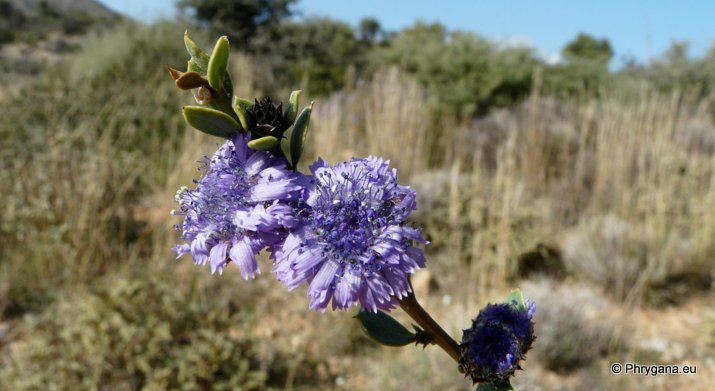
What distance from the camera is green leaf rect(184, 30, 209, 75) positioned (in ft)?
2.45

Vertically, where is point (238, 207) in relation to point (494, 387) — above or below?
above

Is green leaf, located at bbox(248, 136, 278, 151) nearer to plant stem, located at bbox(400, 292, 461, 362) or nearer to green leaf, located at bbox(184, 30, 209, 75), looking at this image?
green leaf, located at bbox(184, 30, 209, 75)

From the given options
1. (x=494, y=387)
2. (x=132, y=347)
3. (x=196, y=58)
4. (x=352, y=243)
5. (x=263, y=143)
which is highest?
(x=196, y=58)

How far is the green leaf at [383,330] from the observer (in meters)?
0.90

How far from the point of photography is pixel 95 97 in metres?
7.41

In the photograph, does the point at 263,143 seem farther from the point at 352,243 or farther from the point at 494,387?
the point at 494,387

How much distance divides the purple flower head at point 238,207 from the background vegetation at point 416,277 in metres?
2.46

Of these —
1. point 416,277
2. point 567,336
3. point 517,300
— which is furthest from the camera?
point 416,277

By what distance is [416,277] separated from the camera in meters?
4.73

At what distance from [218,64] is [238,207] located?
0.20 metres

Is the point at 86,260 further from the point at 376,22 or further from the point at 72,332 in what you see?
the point at 376,22

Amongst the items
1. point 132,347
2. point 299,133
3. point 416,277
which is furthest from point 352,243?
point 416,277

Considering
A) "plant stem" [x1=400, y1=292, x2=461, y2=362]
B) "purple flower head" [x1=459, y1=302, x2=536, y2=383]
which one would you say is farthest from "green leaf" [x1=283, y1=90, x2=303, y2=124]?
"purple flower head" [x1=459, y1=302, x2=536, y2=383]

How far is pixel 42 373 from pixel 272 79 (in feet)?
28.4
